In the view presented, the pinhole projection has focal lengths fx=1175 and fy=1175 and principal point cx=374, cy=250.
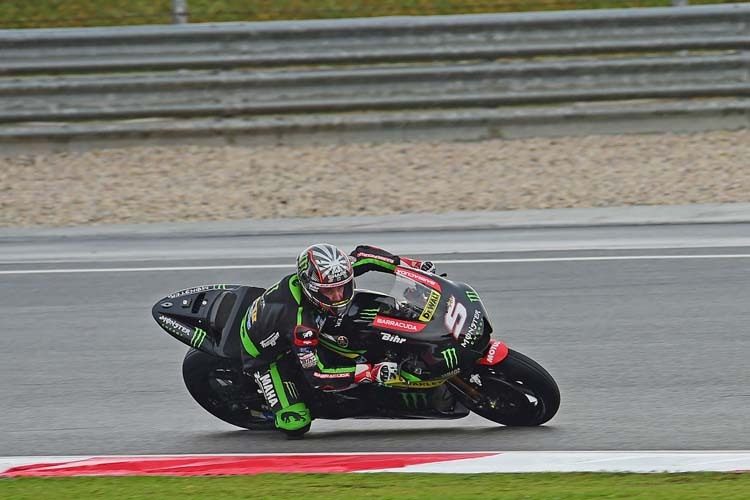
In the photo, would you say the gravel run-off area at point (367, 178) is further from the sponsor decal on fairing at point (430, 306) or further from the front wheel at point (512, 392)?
the sponsor decal on fairing at point (430, 306)

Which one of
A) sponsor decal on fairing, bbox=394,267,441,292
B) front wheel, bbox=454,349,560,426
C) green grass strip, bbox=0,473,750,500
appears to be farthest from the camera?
front wheel, bbox=454,349,560,426

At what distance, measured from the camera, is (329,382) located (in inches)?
263

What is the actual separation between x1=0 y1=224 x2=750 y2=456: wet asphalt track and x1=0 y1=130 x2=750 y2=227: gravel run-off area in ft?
3.25

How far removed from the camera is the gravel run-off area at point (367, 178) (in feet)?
40.9

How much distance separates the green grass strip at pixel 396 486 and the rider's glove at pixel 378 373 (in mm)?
586

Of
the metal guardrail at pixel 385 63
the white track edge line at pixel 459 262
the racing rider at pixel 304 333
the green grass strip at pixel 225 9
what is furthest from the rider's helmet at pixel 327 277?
the green grass strip at pixel 225 9

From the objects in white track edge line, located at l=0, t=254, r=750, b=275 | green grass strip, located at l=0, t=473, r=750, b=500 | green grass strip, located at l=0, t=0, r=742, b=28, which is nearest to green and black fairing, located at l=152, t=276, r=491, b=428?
green grass strip, located at l=0, t=473, r=750, b=500

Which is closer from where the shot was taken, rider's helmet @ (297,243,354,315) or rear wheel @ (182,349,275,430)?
rider's helmet @ (297,243,354,315)

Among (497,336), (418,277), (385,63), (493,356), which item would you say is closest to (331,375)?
(418,277)

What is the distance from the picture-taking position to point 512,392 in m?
6.95

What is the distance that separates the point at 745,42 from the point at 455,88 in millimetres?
3394

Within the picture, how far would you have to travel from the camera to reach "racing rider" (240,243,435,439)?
6.53 metres

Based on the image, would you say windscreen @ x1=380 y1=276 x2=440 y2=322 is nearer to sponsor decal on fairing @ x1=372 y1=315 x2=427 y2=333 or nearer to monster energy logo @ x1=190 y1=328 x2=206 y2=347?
sponsor decal on fairing @ x1=372 y1=315 x2=427 y2=333

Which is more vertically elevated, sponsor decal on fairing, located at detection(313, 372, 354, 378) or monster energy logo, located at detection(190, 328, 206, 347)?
monster energy logo, located at detection(190, 328, 206, 347)
